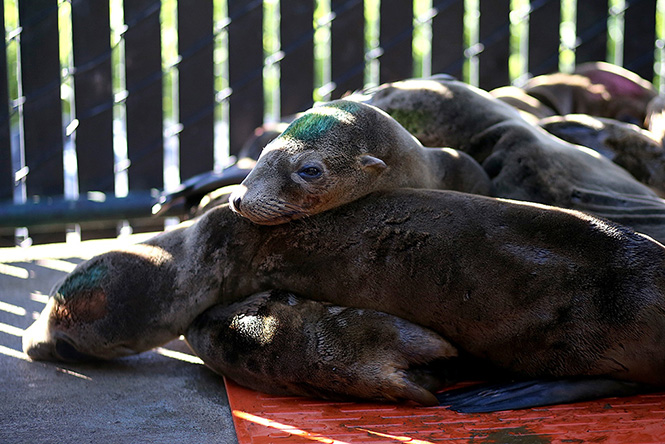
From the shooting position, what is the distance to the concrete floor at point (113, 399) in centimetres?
260

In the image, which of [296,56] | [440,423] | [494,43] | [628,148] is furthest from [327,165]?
[494,43]

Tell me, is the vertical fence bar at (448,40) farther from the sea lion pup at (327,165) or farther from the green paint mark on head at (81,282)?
the green paint mark on head at (81,282)

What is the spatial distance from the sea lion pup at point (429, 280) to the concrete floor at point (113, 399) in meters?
0.11

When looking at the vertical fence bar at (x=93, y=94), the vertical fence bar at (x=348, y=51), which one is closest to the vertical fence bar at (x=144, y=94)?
the vertical fence bar at (x=93, y=94)

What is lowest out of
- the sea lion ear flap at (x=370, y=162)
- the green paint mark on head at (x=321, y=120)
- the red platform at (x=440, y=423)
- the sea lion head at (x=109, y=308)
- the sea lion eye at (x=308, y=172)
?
the red platform at (x=440, y=423)

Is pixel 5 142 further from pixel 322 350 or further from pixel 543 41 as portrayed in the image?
pixel 543 41

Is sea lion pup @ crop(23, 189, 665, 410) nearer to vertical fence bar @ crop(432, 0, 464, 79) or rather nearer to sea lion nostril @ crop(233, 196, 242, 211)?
sea lion nostril @ crop(233, 196, 242, 211)

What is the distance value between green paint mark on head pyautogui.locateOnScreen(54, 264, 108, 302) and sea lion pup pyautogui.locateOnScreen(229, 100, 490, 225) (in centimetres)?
62

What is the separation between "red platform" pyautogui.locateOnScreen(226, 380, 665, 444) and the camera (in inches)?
98.9

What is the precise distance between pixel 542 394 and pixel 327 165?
1010 millimetres

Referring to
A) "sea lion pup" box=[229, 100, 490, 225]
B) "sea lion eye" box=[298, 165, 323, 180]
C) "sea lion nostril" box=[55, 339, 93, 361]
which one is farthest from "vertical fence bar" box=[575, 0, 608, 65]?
"sea lion nostril" box=[55, 339, 93, 361]

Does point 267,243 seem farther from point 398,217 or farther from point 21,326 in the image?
point 21,326

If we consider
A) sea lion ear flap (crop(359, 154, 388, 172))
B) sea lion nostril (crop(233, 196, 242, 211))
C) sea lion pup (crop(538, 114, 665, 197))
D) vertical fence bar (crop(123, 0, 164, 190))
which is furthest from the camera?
vertical fence bar (crop(123, 0, 164, 190))

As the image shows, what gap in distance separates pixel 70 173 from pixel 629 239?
4.90 m
